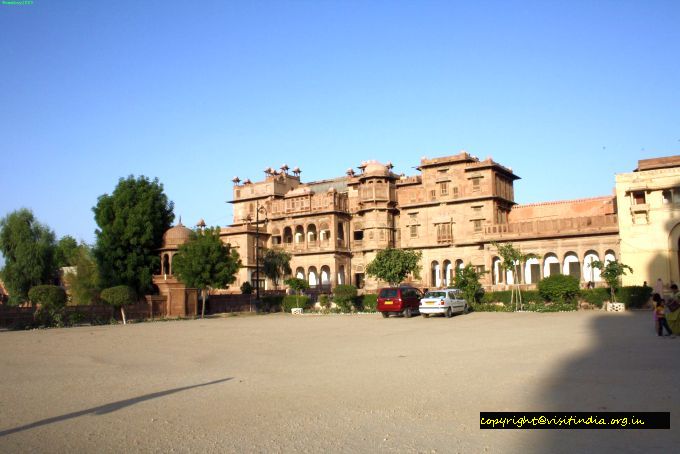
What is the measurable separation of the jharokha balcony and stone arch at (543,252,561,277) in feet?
5.86

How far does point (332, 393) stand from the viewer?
1052 cm

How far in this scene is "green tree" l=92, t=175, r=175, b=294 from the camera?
1909 inches

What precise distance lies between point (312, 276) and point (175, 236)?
17248 mm

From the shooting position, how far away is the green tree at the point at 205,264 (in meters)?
42.8

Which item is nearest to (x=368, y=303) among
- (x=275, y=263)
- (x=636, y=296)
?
(x=636, y=296)

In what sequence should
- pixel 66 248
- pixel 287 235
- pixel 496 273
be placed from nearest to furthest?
pixel 496 273 → pixel 287 235 → pixel 66 248

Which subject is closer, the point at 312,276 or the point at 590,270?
the point at 590,270

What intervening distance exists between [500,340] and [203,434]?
1338cm

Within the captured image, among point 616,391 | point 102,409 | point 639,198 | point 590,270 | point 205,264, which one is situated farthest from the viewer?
point 590,270

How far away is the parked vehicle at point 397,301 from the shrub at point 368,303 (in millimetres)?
7429

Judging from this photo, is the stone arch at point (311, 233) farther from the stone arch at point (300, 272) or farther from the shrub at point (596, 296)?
the shrub at point (596, 296)

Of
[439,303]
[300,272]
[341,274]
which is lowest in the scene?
[439,303]

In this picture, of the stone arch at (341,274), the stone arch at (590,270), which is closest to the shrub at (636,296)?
the stone arch at (590,270)

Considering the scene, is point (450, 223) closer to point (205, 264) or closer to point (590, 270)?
point (590, 270)
